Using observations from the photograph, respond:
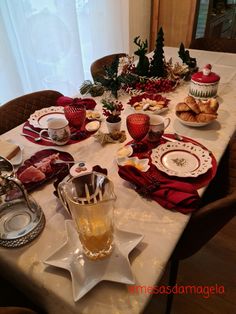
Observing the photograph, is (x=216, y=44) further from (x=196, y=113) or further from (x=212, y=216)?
(x=212, y=216)

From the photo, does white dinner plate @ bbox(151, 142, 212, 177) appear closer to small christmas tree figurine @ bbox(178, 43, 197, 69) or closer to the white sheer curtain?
small christmas tree figurine @ bbox(178, 43, 197, 69)

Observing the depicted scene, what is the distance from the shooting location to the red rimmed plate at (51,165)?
0.76 m

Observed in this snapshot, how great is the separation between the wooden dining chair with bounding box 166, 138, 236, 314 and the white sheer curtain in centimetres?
150

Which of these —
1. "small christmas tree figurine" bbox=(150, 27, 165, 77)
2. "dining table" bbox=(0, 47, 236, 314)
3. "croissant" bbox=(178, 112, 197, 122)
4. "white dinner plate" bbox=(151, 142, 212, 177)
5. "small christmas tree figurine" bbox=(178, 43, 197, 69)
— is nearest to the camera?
"dining table" bbox=(0, 47, 236, 314)

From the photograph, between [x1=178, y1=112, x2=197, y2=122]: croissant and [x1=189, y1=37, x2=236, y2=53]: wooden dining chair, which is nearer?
[x1=178, y1=112, x2=197, y2=122]: croissant

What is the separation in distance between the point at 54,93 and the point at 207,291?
1.31 metres

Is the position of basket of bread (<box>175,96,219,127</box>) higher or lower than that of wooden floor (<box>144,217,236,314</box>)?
higher

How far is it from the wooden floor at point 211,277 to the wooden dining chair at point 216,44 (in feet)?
4.69

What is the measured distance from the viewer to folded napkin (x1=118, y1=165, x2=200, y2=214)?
2.17ft

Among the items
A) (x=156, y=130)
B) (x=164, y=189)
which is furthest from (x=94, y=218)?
(x=156, y=130)

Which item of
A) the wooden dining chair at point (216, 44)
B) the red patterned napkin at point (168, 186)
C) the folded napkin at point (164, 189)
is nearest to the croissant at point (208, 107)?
the red patterned napkin at point (168, 186)

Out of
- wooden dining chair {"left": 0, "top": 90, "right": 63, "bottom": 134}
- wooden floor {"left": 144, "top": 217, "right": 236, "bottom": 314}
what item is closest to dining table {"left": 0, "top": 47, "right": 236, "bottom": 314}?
wooden dining chair {"left": 0, "top": 90, "right": 63, "bottom": 134}

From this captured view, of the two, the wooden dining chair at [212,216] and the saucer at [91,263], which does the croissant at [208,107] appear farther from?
the saucer at [91,263]

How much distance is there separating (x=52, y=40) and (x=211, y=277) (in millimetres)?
1891
